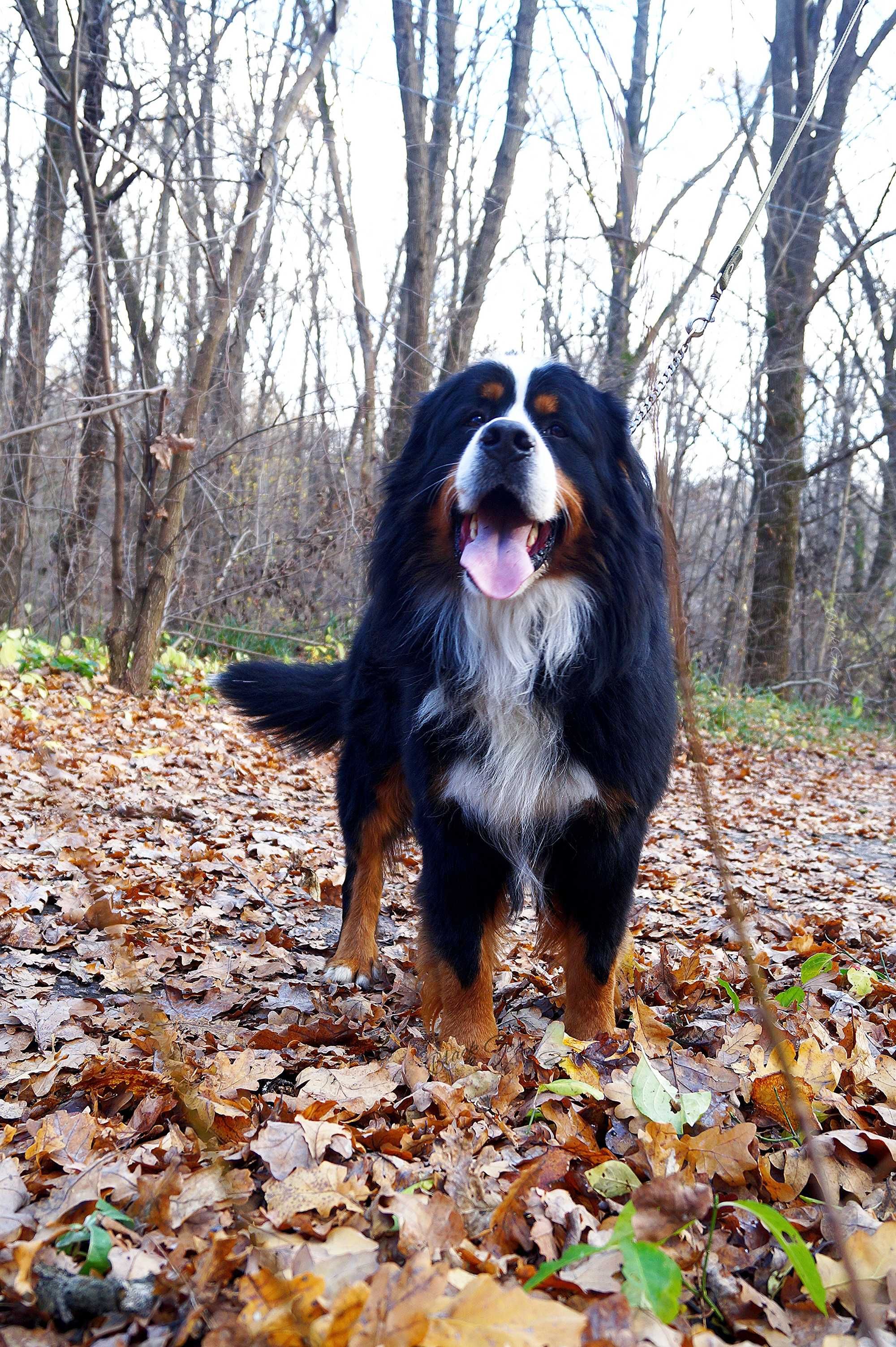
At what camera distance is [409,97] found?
12109 mm

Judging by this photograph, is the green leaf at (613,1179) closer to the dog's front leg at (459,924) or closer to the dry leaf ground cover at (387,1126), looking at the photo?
the dry leaf ground cover at (387,1126)

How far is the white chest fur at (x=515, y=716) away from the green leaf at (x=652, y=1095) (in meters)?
0.77

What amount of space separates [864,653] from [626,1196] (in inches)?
668

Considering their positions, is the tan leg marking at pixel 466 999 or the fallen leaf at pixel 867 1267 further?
the tan leg marking at pixel 466 999

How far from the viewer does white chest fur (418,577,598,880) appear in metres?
2.85

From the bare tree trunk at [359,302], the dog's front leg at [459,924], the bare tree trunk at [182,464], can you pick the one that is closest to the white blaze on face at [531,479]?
the dog's front leg at [459,924]

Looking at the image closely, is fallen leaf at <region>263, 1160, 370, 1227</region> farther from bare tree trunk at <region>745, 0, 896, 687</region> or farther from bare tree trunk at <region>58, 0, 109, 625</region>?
bare tree trunk at <region>745, 0, 896, 687</region>

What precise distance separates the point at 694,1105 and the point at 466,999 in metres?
0.81

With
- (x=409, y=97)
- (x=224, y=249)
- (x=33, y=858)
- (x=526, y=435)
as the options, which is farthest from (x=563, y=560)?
(x=409, y=97)

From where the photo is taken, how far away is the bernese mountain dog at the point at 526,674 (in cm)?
286

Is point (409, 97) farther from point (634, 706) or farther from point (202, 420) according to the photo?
point (634, 706)

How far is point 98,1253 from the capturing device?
1.61 metres

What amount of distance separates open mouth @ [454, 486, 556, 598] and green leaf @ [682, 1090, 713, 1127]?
4.55 ft

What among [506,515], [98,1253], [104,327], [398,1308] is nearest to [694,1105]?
[398,1308]
